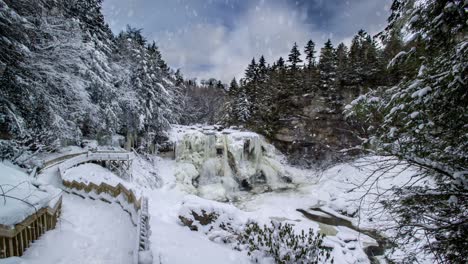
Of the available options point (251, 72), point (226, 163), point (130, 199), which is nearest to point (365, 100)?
point (130, 199)

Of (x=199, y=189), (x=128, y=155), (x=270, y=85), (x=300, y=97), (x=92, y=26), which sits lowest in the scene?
(x=199, y=189)

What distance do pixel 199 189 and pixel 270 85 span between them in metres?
16.4

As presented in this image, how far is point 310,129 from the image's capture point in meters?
24.7

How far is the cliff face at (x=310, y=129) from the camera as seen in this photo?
23.6 meters

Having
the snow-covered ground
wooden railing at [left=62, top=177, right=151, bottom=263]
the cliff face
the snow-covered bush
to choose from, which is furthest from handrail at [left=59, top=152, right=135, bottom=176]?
the cliff face

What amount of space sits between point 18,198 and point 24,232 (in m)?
0.74

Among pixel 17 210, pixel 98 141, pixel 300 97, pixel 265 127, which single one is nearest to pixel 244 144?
pixel 265 127

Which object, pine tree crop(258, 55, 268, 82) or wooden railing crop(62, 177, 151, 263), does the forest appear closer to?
wooden railing crop(62, 177, 151, 263)

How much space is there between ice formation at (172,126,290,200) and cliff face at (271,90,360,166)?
3.49 meters

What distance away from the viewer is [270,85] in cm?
2803

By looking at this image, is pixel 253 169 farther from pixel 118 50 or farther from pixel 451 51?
pixel 451 51

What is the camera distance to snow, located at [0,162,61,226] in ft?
10.4

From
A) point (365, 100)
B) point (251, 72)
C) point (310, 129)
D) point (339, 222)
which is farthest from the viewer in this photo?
point (251, 72)

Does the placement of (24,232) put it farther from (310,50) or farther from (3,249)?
(310,50)
